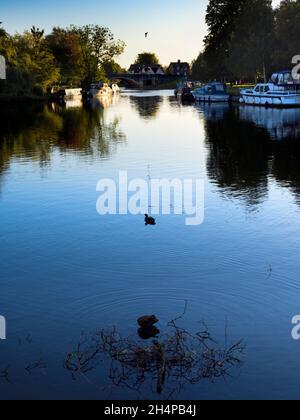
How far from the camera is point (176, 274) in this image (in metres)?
15.5

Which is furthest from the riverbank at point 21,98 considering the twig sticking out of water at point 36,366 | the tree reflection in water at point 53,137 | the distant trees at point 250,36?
the twig sticking out of water at point 36,366

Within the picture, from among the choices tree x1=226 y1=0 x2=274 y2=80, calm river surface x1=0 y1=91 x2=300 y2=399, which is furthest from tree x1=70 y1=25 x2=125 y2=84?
calm river surface x1=0 y1=91 x2=300 y2=399

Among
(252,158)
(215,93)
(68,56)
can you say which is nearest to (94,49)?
(68,56)

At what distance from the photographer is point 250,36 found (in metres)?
103

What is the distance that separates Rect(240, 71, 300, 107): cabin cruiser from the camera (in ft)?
275

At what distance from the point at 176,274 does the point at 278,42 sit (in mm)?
90302

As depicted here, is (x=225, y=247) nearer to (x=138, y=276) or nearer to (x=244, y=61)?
(x=138, y=276)

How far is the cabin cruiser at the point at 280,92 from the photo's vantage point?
83.8 m

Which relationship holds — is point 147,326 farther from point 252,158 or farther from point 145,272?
point 252,158

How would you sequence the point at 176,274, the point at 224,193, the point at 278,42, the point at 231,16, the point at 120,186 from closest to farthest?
the point at 176,274, the point at 224,193, the point at 120,186, the point at 278,42, the point at 231,16

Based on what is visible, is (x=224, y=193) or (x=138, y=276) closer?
(x=138, y=276)

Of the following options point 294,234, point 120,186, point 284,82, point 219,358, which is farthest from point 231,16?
point 219,358

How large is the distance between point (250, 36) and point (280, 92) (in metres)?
23.3

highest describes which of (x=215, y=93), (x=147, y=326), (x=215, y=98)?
(x=215, y=93)
